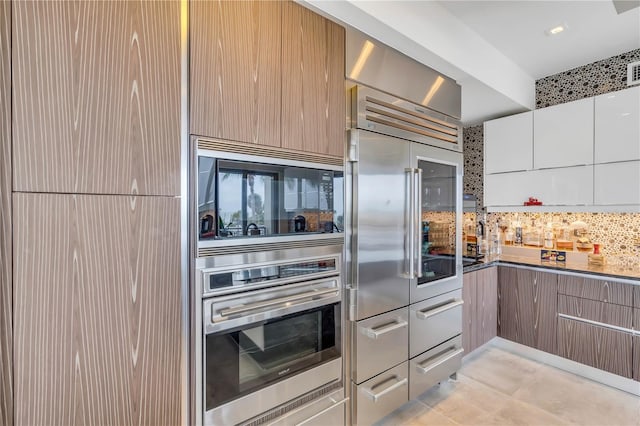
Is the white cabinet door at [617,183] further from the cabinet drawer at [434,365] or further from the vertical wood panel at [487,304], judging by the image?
the cabinet drawer at [434,365]

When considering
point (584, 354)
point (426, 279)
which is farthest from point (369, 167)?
point (584, 354)

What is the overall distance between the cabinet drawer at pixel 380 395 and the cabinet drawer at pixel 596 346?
5.68ft

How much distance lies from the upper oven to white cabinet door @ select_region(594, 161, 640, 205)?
2.55 m

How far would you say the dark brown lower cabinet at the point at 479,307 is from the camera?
2.83m

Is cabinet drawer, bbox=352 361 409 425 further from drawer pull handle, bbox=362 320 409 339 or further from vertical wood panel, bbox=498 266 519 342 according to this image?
vertical wood panel, bbox=498 266 519 342

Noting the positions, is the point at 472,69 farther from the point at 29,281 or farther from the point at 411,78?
the point at 29,281

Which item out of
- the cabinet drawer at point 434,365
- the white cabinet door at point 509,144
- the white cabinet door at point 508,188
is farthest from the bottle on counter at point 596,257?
the cabinet drawer at point 434,365

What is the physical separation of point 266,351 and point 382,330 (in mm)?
771

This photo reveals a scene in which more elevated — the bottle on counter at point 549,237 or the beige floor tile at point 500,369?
the bottle on counter at point 549,237

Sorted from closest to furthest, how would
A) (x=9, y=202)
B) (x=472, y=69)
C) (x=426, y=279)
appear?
(x=9, y=202)
(x=426, y=279)
(x=472, y=69)

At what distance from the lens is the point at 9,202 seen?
96 cm

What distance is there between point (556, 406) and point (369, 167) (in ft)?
7.52

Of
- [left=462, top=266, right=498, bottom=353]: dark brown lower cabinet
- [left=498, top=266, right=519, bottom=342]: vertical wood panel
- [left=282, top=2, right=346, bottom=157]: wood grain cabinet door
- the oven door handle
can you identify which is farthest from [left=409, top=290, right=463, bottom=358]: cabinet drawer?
[left=282, top=2, right=346, bottom=157]: wood grain cabinet door

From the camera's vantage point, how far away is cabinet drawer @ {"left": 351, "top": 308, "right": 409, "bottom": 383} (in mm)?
1871
